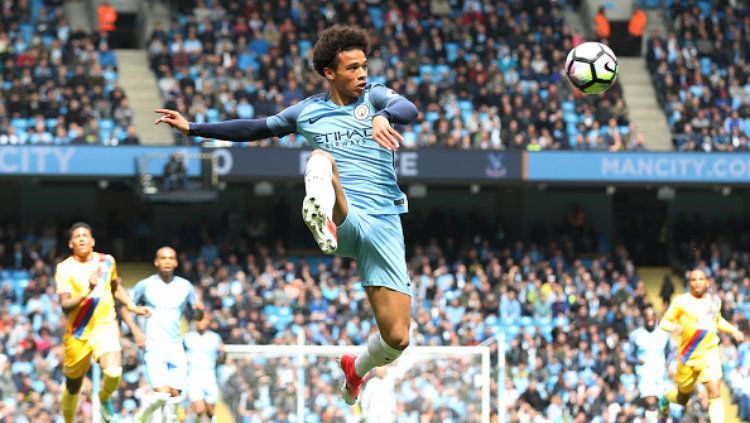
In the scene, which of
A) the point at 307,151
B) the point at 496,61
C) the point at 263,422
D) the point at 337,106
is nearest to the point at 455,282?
the point at 307,151

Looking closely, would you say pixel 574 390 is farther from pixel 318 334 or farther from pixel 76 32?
pixel 76 32

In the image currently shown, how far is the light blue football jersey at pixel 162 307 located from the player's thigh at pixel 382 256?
199 inches

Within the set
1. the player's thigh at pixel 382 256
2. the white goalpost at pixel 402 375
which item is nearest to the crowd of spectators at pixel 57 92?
the white goalpost at pixel 402 375

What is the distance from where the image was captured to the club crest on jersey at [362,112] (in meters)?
9.76

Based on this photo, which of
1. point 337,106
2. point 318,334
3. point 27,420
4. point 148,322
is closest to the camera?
point 337,106

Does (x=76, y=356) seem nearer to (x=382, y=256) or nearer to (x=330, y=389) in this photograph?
(x=330, y=389)

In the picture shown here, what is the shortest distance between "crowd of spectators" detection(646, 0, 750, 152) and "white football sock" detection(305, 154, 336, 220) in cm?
1945

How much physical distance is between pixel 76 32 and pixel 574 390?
1278cm

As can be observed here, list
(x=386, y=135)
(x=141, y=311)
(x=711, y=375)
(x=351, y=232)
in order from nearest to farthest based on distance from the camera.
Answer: (x=386, y=135) → (x=351, y=232) → (x=141, y=311) → (x=711, y=375)

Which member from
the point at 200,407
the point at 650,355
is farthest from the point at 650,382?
the point at 200,407

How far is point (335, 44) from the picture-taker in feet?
31.6

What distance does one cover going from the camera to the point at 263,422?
15547mm

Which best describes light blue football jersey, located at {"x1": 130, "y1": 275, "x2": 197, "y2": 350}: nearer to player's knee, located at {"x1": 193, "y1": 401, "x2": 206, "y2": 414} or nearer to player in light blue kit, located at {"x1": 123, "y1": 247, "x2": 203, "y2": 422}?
player in light blue kit, located at {"x1": 123, "y1": 247, "x2": 203, "y2": 422}

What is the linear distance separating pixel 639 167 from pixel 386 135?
1916cm
